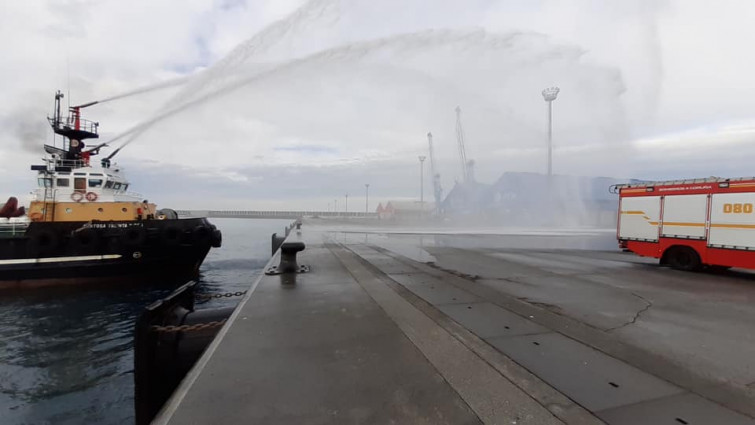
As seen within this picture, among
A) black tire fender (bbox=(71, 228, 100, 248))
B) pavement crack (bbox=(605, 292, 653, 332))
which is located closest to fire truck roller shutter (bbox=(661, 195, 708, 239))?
pavement crack (bbox=(605, 292, 653, 332))

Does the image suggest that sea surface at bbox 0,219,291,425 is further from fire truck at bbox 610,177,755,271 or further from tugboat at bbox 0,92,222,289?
fire truck at bbox 610,177,755,271

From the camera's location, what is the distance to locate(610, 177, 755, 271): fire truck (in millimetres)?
8906

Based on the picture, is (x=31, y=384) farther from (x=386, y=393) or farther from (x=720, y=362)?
(x=720, y=362)

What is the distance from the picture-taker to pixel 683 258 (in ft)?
34.1

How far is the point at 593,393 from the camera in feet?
10.2

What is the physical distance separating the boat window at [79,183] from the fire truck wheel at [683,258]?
81.7ft

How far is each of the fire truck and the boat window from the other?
24043mm

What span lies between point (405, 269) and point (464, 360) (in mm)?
6228

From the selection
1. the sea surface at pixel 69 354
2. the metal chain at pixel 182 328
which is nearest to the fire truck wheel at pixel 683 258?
the metal chain at pixel 182 328

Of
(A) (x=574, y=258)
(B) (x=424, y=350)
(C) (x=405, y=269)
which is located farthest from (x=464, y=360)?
(A) (x=574, y=258)

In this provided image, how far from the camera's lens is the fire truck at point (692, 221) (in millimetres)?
8906

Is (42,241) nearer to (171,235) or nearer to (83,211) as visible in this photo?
(83,211)

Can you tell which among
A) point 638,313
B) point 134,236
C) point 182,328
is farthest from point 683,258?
point 134,236

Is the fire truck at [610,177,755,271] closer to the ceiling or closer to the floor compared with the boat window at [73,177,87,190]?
closer to the floor
